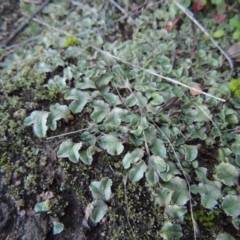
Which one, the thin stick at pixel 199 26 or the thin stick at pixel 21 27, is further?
the thin stick at pixel 21 27

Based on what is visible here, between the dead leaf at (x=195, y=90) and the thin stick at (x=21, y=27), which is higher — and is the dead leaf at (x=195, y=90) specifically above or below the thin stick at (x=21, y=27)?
above

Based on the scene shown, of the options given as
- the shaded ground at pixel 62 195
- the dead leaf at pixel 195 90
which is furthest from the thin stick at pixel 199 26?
the shaded ground at pixel 62 195

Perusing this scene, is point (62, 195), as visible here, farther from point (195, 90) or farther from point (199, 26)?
point (199, 26)

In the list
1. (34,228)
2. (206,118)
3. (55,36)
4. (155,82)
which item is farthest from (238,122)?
(55,36)

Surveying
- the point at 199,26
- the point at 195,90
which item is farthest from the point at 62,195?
the point at 199,26

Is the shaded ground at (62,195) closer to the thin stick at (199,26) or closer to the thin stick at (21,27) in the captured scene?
the thin stick at (199,26)

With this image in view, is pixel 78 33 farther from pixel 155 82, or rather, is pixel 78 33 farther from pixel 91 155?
pixel 91 155

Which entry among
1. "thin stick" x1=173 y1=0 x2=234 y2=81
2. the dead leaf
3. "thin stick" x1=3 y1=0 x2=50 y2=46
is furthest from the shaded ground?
"thin stick" x1=3 y1=0 x2=50 y2=46

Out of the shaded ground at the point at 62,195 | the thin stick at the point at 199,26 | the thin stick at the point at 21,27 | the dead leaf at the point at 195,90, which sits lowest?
the shaded ground at the point at 62,195
